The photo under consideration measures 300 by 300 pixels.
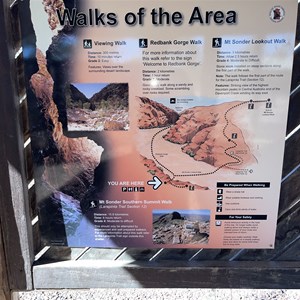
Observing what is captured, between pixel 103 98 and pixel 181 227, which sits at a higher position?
pixel 103 98

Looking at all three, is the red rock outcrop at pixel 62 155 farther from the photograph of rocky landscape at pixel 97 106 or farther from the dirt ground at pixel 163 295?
the dirt ground at pixel 163 295

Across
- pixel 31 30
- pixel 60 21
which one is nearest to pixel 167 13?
pixel 60 21

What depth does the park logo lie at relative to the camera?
1.73 m

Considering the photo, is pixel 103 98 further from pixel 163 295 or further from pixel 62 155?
pixel 163 295

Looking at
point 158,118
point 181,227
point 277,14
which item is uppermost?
point 277,14

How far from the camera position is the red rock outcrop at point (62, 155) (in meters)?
1.86

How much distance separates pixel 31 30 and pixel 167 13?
0.52 meters

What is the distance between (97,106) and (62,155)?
0.26m

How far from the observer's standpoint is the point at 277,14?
1.74m

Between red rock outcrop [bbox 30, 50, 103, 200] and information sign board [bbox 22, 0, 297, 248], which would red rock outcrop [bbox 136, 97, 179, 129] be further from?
red rock outcrop [bbox 30, 50, 103, 200]

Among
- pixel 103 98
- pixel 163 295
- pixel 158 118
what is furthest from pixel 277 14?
pixel 163 295

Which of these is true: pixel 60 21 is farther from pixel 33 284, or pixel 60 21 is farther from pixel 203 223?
pixel 33 284

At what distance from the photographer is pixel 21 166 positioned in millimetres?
1939

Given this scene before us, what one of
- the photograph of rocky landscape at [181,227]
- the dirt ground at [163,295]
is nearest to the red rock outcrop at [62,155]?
the photograph of rocky landscape at [181,227]
